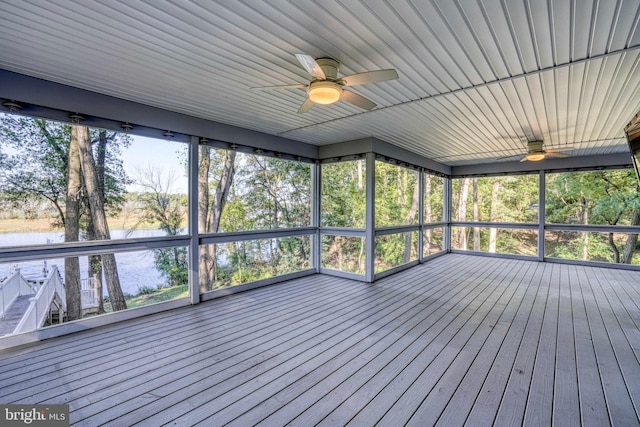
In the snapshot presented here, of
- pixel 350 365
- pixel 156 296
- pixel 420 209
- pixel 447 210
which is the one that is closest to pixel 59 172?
pixel 156 296

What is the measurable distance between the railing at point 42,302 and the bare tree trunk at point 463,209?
964 cm

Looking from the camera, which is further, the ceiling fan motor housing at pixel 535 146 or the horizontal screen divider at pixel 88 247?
the ceiling fan motor housing at pixel 535 146

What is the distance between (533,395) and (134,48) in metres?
4.20

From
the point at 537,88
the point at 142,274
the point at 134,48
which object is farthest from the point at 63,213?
the point at 537,88

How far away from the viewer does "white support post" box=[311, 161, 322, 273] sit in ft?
19.9

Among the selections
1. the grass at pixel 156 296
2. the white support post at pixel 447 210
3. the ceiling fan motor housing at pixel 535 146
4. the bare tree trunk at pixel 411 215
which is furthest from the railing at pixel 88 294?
the white support post at pixel 447 210

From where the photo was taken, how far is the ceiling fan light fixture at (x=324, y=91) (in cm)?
239

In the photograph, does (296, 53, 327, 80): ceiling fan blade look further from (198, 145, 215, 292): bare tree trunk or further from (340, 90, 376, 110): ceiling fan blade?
(198, 145, 215, 292): bare tree trunk

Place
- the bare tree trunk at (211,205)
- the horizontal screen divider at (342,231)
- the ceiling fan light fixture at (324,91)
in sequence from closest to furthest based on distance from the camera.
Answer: the ceiling fan light fixture at (324,91) → the bare tree trunk at (211,205) → the horizontal screen divider at (342,231)

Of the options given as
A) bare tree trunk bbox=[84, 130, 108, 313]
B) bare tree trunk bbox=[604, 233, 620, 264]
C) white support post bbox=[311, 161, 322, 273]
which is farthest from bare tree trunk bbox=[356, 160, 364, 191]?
bare tree trunk bbox=[604, 233, 620, 264]

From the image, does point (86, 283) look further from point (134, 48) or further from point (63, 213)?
point (134, 48)

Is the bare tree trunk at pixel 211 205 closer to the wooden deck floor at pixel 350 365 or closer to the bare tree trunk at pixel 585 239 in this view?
the wooden deck floor at pixel 350 365

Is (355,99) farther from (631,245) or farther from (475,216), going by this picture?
(631,245)

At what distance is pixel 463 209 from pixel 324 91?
9178mm
